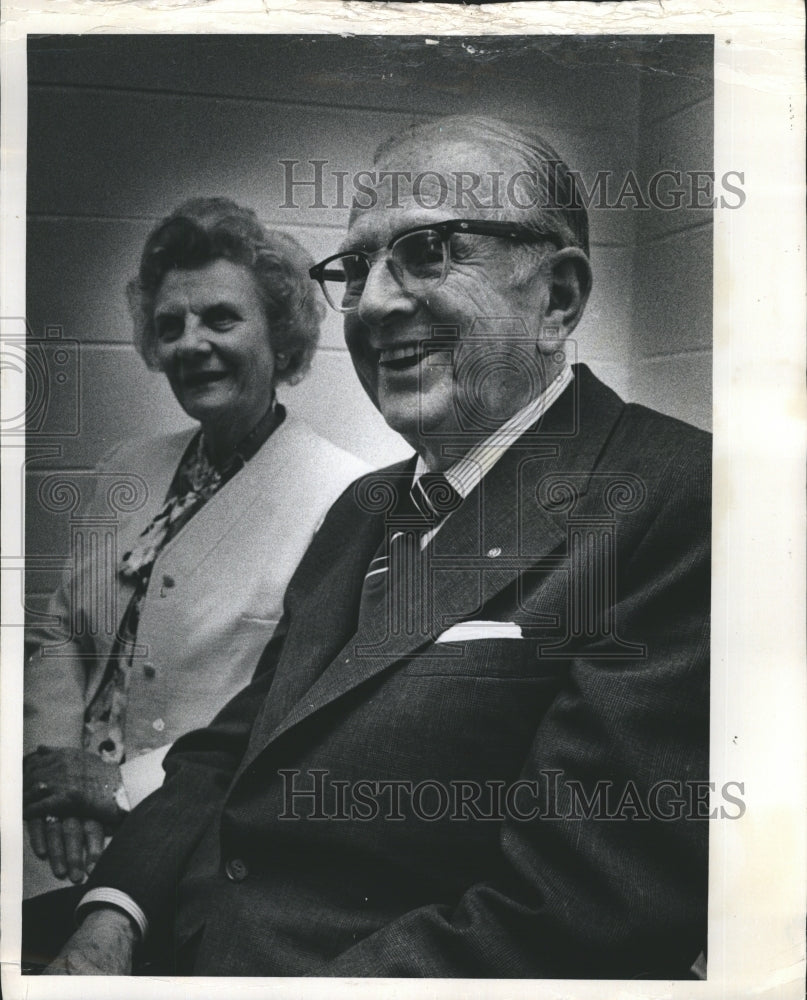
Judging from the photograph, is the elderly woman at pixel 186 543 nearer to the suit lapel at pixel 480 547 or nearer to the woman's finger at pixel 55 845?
the woman's finger at pixel 55 845

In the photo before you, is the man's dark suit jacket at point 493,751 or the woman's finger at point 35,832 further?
the woman's finger at point 35,832

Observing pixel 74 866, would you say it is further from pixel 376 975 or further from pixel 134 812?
pixel 376 975

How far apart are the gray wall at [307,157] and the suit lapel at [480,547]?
0.41ft

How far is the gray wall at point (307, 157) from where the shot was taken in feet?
7.61

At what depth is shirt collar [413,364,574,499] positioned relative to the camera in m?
2.31

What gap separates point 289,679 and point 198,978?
0.63 meters

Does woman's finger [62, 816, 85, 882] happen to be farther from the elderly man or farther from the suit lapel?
the suit lapel

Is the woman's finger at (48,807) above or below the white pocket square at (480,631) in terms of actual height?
below

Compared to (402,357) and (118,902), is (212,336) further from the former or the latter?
(118,902)

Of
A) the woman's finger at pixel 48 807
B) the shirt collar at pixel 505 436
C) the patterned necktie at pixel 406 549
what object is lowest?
the woman's finger at pixel 48 807

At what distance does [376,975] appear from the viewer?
2.25 meters

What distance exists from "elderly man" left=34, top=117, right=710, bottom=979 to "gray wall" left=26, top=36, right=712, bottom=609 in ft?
0.22

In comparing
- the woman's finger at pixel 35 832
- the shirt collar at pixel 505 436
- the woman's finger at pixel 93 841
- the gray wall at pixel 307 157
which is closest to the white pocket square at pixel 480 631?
the shirt collar at pixel 505 436

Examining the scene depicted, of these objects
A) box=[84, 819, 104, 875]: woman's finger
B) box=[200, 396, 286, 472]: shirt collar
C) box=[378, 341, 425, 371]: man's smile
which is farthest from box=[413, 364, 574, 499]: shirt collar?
box=[84, 819, 104, 875]: woman's finger
